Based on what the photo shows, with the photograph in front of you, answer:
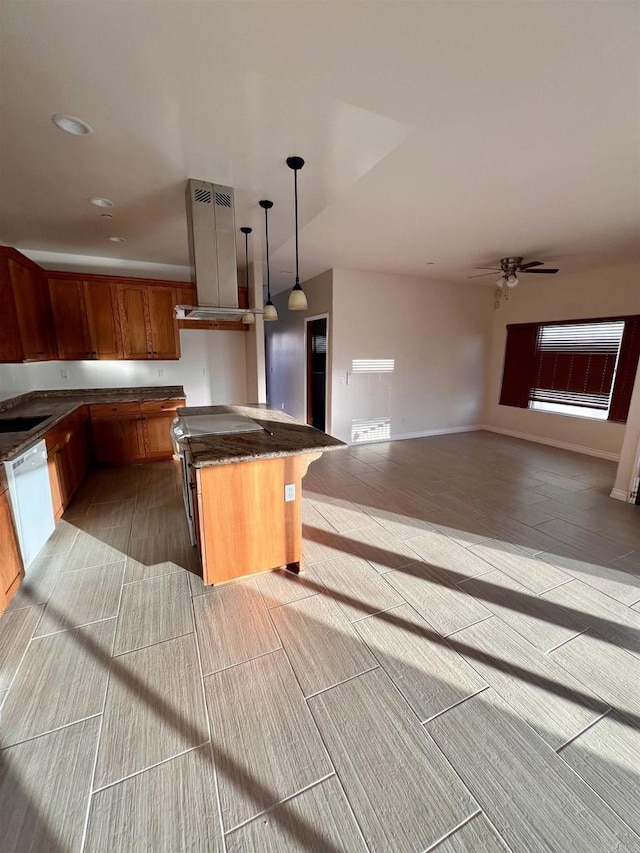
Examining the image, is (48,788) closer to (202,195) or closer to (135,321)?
(202,195)

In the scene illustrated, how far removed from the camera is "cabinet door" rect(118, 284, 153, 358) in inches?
175

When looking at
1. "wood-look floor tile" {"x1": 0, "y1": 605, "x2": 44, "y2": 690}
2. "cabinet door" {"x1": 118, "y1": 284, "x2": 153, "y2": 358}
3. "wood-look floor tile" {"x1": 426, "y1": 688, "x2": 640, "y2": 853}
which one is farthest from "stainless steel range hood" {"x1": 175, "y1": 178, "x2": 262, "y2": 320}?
"wood-look floor tile" {"x1": 426, "y1": 688, "x2": 640, "y2": 853}

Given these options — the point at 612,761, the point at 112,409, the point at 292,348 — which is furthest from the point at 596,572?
the point at 292,348

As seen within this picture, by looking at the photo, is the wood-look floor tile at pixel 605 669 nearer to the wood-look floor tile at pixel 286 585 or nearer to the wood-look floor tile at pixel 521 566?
the wood-look floor tile at pixel 521 566

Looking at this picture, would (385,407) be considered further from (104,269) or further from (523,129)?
(104,269)

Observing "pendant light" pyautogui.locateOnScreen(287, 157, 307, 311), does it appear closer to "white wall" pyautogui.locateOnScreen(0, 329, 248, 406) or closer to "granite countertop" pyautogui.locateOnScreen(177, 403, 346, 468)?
"granite countertop" pyautogui.locateOnScreen(177, 403, 346, 468)

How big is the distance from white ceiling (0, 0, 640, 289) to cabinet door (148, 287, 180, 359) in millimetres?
1336

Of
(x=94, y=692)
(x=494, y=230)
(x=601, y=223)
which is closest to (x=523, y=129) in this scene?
(x=494, y=230)

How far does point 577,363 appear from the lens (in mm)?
5336

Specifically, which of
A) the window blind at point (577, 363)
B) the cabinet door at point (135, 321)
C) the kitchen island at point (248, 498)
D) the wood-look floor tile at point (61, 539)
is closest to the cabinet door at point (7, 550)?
the wood-look floor tile at point (61, 539)

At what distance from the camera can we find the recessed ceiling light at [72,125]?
181 cm

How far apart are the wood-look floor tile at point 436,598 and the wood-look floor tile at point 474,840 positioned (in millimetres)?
808

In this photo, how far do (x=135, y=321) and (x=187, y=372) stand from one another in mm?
959

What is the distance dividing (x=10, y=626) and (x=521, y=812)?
99.5 inches
